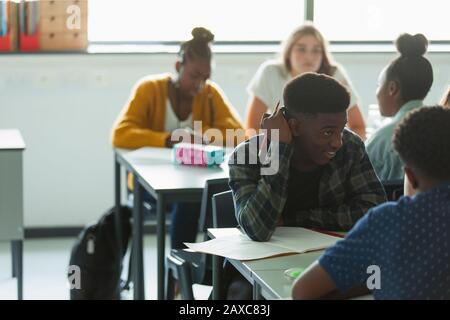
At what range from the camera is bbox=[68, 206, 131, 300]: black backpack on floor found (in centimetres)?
410

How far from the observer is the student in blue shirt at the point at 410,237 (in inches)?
68.4

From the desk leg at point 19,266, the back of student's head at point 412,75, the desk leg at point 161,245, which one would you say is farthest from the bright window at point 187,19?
the back of student's head at point 412,75

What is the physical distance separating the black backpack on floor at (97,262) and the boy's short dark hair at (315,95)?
1.84 metres

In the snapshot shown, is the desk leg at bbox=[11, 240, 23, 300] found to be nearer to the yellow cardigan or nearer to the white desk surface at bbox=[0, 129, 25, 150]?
the white desk surface at bbox=[0, 129, 25, 150]

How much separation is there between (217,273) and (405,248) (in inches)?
38.3

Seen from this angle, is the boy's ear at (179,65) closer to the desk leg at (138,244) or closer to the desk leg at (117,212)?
the desk leg at (117,212)

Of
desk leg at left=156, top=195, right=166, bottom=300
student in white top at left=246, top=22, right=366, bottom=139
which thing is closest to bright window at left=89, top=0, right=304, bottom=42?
student in white top at left=246, top=22, right=366, bottom=139

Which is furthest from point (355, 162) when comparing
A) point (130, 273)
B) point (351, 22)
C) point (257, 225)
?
point (351, 22)

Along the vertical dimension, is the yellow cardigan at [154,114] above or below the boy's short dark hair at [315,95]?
below

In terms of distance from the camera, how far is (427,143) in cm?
177

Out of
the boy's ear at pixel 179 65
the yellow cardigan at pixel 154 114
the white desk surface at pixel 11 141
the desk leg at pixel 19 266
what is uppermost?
the boy's ear at pixel 179 65

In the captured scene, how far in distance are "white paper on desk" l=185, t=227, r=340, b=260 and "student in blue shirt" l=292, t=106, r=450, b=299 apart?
1.60 ft

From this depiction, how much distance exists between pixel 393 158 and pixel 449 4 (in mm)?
3111

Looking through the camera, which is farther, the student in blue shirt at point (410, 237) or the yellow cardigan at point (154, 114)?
the yellow cardigan at point (154, 114)
